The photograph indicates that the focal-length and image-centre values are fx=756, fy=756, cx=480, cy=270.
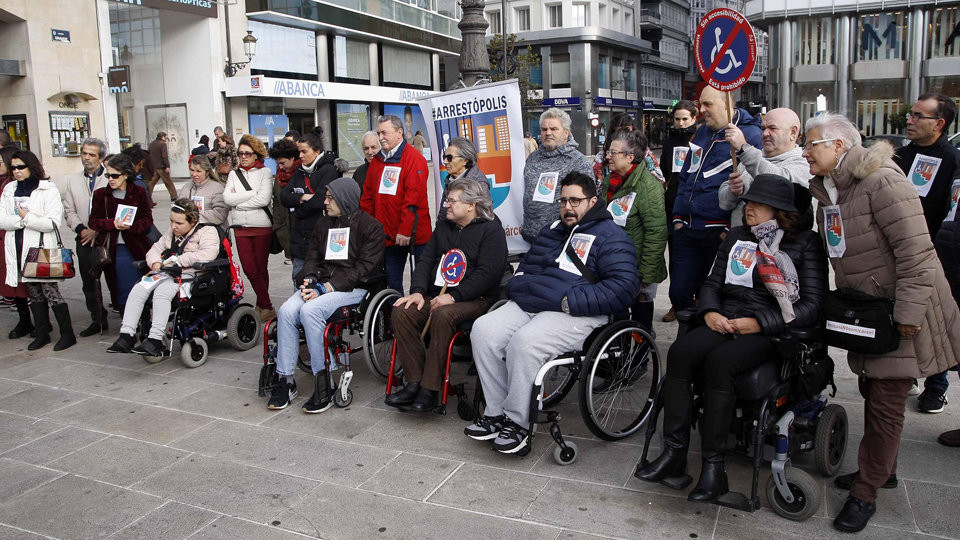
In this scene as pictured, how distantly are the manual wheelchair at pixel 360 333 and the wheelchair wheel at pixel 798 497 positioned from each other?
8.71 feet

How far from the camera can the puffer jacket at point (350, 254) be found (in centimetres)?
522

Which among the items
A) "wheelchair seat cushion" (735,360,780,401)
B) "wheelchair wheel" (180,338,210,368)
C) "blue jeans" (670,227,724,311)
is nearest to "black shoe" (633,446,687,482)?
"wheelchair seat cushion" (735,360,780,401)

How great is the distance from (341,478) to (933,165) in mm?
3818

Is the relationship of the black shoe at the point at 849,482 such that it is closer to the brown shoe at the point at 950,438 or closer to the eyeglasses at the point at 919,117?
the brown shoe at the point at 950,438

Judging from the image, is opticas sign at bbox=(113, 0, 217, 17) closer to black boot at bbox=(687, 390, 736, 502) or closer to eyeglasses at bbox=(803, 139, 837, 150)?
eyeglasses at bbox=(803, 139, 837, 150)

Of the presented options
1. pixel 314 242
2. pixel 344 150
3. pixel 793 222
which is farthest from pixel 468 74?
pixel 344 150

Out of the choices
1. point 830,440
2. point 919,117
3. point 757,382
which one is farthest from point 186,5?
point 830,440

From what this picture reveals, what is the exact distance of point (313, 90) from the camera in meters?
29.2

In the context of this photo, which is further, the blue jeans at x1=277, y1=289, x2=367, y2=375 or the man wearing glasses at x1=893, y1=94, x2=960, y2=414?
the blue jeans at x1=277, y1=289, x2=367, y2=375

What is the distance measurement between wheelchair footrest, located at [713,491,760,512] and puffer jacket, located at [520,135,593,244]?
8.38 feet

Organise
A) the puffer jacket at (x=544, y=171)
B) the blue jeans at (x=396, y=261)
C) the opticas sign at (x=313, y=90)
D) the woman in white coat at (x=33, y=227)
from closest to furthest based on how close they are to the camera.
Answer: the puffer jacket at (x=544, y=171) < the blue jeans at (x=396, y=261) < the woman in white coat at (x=33, y=227) < the opticas sign at (x=313, y=90)

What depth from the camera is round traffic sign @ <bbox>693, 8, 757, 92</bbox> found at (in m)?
4.30

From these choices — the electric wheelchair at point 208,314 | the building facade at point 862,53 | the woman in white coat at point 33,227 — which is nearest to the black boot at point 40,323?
the woman in white coat at point 33,227

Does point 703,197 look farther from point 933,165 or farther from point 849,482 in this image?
point 849,482
